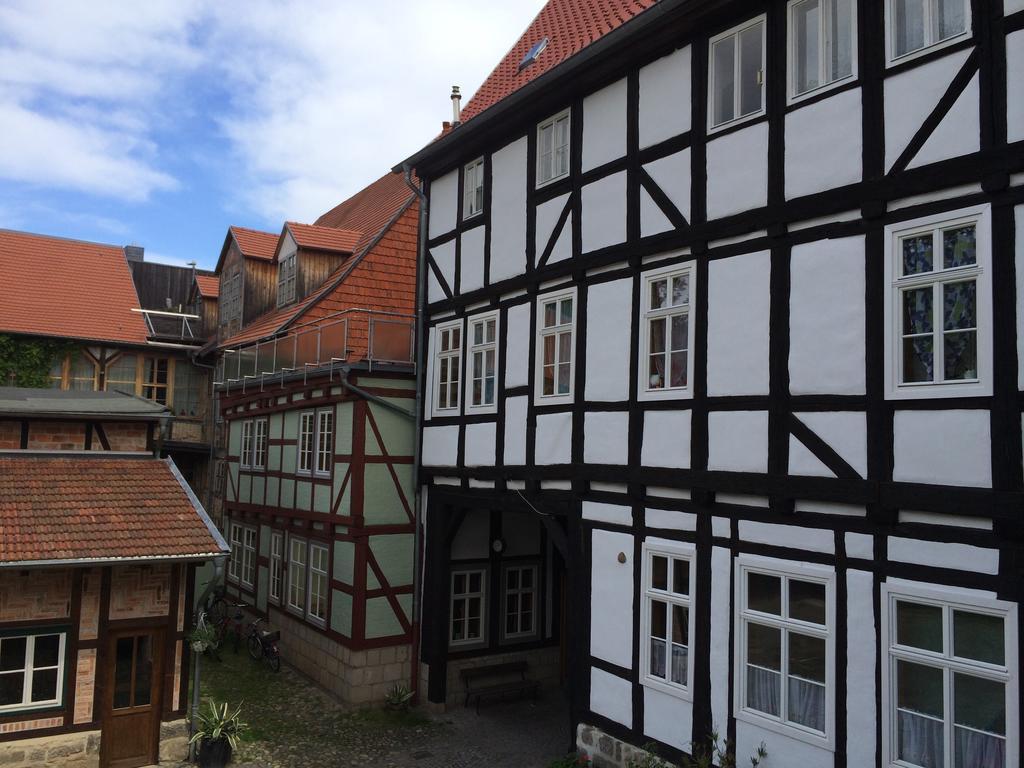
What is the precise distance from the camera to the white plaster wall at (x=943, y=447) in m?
6.32

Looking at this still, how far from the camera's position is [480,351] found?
41.2 ft

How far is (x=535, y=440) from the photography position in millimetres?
11125

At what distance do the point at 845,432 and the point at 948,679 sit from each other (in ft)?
6.82

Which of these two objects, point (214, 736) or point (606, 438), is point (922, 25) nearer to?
point (606, 438)

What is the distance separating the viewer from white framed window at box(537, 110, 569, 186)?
1114cm

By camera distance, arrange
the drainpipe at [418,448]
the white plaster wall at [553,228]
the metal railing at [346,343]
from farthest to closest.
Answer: the metal railing at [346,343] < the drainpipe at [418,448] < the white plaster wall at [553,228]

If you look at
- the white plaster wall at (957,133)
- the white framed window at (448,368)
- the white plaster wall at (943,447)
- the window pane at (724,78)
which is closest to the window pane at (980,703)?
the white plaster wall at (943,447)

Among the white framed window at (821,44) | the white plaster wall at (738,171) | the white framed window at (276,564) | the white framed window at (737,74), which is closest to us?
the white framed window at (821,44)

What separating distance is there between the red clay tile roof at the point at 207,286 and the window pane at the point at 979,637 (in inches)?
960

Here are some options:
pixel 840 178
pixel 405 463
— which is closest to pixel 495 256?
pixel 405 463

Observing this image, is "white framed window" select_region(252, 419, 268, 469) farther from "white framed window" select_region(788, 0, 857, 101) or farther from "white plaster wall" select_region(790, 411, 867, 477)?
"white framed window" select_region(788, 0, 857, 101)

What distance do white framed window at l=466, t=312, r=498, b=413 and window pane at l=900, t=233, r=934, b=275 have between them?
619cm

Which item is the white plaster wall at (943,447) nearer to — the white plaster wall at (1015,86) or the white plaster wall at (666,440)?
the white plaster wall at (1015,86)

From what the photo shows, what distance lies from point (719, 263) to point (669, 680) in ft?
14.5
